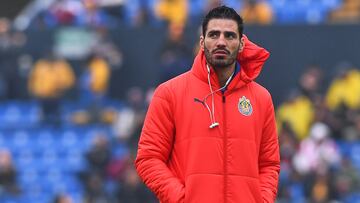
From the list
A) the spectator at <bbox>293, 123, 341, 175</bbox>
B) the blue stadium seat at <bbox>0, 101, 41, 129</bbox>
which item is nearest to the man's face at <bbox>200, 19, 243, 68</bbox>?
the spectator at <bbox>293, 123, 341, 175</bbox>

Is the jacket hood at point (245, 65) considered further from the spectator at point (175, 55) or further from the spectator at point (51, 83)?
the spectator at point (51, 83)

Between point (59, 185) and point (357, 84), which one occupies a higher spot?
point (357, 84)

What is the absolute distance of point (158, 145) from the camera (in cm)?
557

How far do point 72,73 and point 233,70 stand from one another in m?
13.5

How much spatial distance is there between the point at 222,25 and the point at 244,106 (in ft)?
1.26

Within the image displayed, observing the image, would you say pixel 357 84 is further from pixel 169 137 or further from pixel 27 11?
pixel 169 137

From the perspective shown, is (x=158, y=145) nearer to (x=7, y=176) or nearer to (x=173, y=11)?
(x=7, y=176)

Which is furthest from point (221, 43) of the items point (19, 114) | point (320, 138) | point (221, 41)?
point (19, 114)

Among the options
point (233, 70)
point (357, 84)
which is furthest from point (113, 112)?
point (233, 70)

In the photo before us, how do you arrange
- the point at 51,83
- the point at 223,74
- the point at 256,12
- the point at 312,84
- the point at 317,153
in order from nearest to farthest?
the point at 223,74, the point at 317,153, the point at 312,84, the point at 51,83, the point at 256,12

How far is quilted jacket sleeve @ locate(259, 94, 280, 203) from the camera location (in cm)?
571

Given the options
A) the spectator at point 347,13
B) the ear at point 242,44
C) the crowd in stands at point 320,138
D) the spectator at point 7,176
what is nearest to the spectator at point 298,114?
the crowd in stands at point 320,138

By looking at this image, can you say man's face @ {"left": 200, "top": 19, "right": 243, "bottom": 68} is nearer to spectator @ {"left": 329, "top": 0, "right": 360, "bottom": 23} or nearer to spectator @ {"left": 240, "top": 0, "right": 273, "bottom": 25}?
spectator @ {"left": 240, "top": 0, "right": 273, "bottom": 25}

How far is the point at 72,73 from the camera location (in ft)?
62.3
